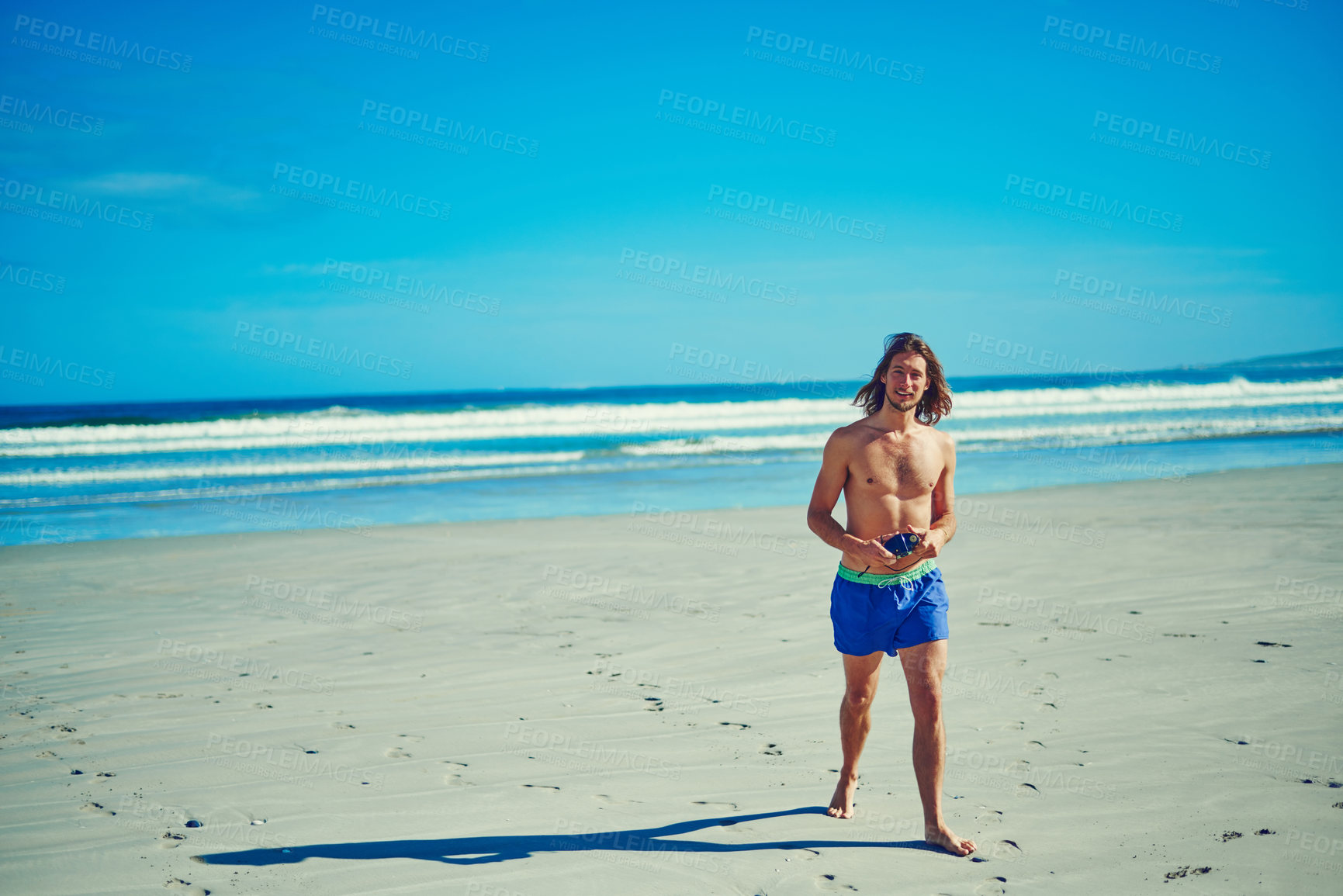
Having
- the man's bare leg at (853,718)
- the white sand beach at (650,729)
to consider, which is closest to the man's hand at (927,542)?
the man's bare leg at (853,718)

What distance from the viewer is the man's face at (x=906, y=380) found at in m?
3.44

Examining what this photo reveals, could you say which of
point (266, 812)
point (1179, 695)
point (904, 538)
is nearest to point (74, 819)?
point (266, 812)

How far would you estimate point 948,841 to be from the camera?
3361 mm

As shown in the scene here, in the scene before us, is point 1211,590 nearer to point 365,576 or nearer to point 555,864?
point 555,864

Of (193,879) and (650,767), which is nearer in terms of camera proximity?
(193,879)

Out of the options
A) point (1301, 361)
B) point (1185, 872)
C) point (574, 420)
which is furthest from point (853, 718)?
point (1301, 361)

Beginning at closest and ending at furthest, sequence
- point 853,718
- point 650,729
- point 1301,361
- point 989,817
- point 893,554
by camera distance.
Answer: point 893,554, point 853,718, point 989,817, point 650,729, point 1301,361

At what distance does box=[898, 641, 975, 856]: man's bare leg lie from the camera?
3.31 metres

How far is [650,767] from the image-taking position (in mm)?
4266

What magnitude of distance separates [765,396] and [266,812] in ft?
157

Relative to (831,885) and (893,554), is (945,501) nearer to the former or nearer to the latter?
(893,554)

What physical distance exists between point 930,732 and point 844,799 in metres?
0.62

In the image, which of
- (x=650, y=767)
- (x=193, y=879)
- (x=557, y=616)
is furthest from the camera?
(x=557, y=616)

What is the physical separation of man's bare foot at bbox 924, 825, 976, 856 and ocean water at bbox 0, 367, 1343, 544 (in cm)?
944
